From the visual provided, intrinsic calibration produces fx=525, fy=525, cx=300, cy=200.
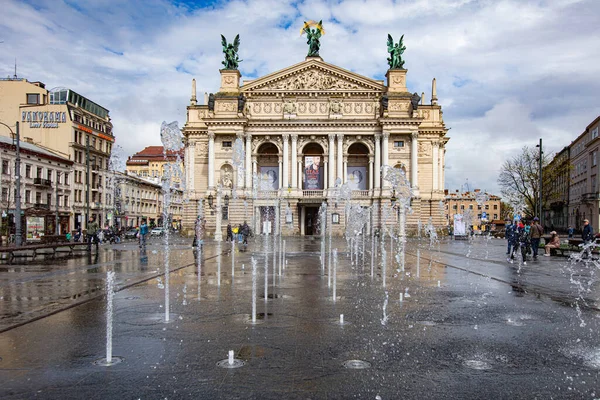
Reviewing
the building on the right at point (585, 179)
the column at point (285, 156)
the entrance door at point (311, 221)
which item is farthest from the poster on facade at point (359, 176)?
the building on the right at point (585, 179)

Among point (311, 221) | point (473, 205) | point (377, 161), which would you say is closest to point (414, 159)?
point (377, 161)

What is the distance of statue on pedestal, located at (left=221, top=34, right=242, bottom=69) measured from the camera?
65.8 m

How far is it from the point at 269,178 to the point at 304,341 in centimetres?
6058

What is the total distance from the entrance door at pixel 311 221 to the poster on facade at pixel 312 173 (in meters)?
3.01

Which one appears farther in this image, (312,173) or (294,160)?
(312,173)

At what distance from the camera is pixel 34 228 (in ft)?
111

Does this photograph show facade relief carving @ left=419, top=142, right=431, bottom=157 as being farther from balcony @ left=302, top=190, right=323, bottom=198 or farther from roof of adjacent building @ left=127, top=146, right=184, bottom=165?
roof of adjacent building @ left=127, top=146, right=184, bottom=165

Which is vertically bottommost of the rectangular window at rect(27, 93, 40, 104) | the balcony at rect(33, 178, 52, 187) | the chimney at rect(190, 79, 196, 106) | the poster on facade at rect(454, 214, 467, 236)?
the poster on facade at rect(454, 214, 467, 236)

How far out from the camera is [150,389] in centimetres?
521

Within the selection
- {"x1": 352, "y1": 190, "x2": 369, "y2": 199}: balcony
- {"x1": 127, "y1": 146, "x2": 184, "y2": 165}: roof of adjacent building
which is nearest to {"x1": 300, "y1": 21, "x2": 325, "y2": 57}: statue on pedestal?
{"x1": 352, "y1": 190, "x2": 369, "y2": 199}: balcony

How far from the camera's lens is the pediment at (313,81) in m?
64.2

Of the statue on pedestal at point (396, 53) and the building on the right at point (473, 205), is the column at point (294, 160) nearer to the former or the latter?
the statue on pedestal at point (396, 53)

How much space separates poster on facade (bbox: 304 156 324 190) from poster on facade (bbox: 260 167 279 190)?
390 centimetres

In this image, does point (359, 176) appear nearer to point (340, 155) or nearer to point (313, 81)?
point (340, 155)
